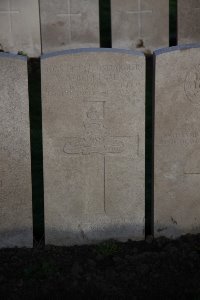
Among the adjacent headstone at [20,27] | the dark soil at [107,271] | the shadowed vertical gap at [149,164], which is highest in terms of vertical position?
the adjacent headstone at [20,27]

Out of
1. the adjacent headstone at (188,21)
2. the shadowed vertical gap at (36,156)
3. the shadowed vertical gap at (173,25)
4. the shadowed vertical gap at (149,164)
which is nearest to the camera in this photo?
the shadowed vertical gap at (149,164)

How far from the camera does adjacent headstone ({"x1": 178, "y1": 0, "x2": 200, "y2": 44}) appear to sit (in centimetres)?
816

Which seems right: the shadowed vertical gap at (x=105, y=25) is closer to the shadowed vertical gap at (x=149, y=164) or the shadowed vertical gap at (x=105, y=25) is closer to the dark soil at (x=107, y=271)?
the shadowed vertical gap at (x=149, y=164)

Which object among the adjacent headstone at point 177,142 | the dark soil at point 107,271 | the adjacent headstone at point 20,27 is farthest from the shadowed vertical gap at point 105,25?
the dark soil at point 107,271

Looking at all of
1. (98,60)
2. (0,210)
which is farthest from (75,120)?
(0,210)

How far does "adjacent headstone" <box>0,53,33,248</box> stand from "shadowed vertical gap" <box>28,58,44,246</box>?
21 cm

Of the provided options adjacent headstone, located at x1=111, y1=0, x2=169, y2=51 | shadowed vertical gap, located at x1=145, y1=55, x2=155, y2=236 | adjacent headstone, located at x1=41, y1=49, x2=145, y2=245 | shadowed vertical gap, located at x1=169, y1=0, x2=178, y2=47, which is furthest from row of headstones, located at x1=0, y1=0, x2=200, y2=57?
adjacent headstone, located at x1=41, y1=49, x2=145, y2=245

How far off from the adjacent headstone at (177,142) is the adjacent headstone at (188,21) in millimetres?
4377

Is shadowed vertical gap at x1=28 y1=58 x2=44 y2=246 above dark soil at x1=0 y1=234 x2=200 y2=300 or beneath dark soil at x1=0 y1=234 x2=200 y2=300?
above

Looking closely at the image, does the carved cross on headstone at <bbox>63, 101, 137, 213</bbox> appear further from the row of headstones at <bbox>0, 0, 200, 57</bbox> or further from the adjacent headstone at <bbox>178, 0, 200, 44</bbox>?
the adjacent headstone at <bbox>178, 0, 200, 44</bbox>

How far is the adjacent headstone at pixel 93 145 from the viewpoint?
3.98 metres

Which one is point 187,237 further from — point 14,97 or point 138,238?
point 14,97

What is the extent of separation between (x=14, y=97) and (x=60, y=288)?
50.9 inches

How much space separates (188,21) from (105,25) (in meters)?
1.68
